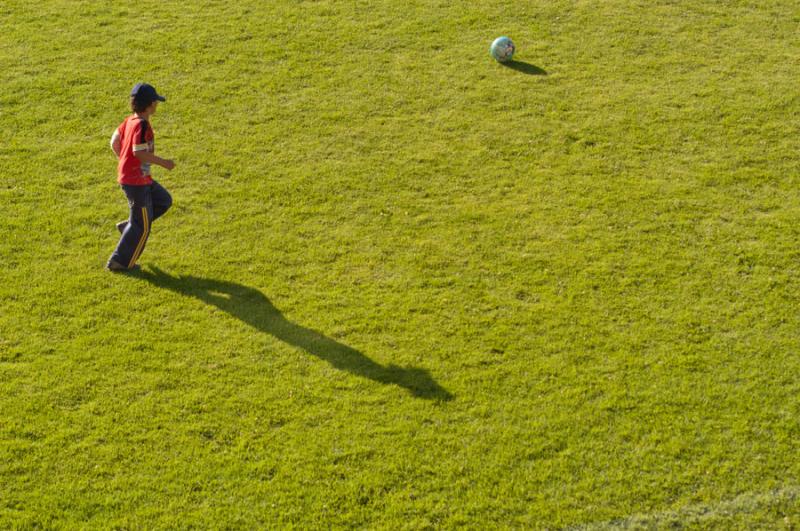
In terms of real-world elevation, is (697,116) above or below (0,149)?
below

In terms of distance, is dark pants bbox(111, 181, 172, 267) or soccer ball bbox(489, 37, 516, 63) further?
soccer ball bbox(489, 37, 516, 63)

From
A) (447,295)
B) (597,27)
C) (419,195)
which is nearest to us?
(447,295)

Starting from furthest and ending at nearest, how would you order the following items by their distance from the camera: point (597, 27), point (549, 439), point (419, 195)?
point (597, 27) → point (419, 195) → point (549, 439)

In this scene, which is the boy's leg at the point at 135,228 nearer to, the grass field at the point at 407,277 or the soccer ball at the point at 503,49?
the grass field at the point at 407,277

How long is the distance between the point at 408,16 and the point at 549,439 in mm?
9803

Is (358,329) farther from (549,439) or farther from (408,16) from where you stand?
(408,16)

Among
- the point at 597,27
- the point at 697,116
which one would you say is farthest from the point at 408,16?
the point at 697,116

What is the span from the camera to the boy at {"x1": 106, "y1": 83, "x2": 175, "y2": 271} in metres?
9.07

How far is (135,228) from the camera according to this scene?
944 cm

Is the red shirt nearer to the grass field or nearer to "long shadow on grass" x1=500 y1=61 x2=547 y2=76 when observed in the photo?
the grass field

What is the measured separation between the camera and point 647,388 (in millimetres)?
8148

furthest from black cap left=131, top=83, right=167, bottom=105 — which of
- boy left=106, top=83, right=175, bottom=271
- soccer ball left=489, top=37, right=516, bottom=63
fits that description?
soccer ball left=489, top=37, right=516, bottom=63

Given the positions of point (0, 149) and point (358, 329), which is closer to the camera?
point (358, 329)

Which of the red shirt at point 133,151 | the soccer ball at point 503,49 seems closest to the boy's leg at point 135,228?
the red shirt at point 133,151
